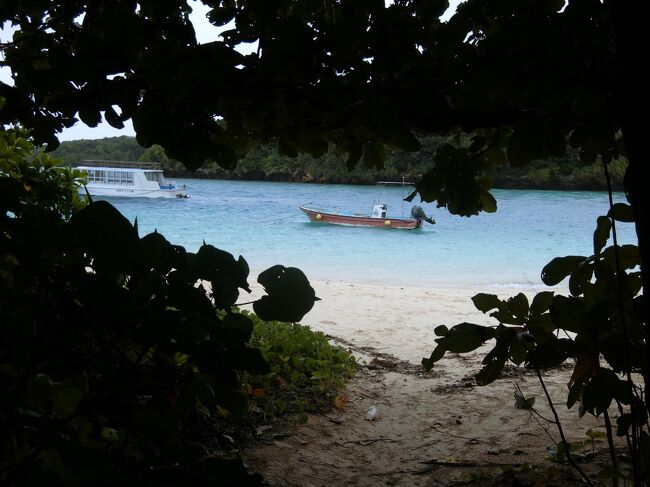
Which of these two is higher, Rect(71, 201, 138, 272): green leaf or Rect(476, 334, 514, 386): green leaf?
Rect(71, 201, 138, 272): green leaf

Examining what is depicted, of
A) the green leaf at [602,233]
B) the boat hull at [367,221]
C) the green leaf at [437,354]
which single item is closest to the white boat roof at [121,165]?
the boat hull at [367,221]

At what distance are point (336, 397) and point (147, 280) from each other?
317 centimetres

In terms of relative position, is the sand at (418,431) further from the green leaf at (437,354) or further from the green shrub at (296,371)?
the green leaf at (437,354)

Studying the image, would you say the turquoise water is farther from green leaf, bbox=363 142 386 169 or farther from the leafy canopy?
the leafy canopy

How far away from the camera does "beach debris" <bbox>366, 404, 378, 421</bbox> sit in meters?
3.47

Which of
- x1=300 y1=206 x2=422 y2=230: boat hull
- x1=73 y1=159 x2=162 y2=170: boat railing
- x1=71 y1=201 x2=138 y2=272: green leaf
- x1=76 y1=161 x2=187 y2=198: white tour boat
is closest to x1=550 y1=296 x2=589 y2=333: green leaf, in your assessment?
x1=71 y1=201 x2=138 y2=272: green leaf

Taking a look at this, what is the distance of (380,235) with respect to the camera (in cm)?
2166

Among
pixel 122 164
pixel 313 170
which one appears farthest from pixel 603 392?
pixel 313 170

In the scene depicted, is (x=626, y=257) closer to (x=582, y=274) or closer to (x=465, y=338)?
(x=582, y=274)

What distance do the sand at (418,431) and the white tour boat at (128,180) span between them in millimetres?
23761

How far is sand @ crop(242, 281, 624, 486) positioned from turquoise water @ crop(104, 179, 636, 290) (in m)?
5.65

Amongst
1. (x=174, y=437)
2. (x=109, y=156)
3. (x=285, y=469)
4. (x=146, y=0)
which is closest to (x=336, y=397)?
(x=285, y=469)

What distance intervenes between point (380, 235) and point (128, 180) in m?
13.8

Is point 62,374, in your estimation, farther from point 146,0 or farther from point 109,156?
point 109,156
